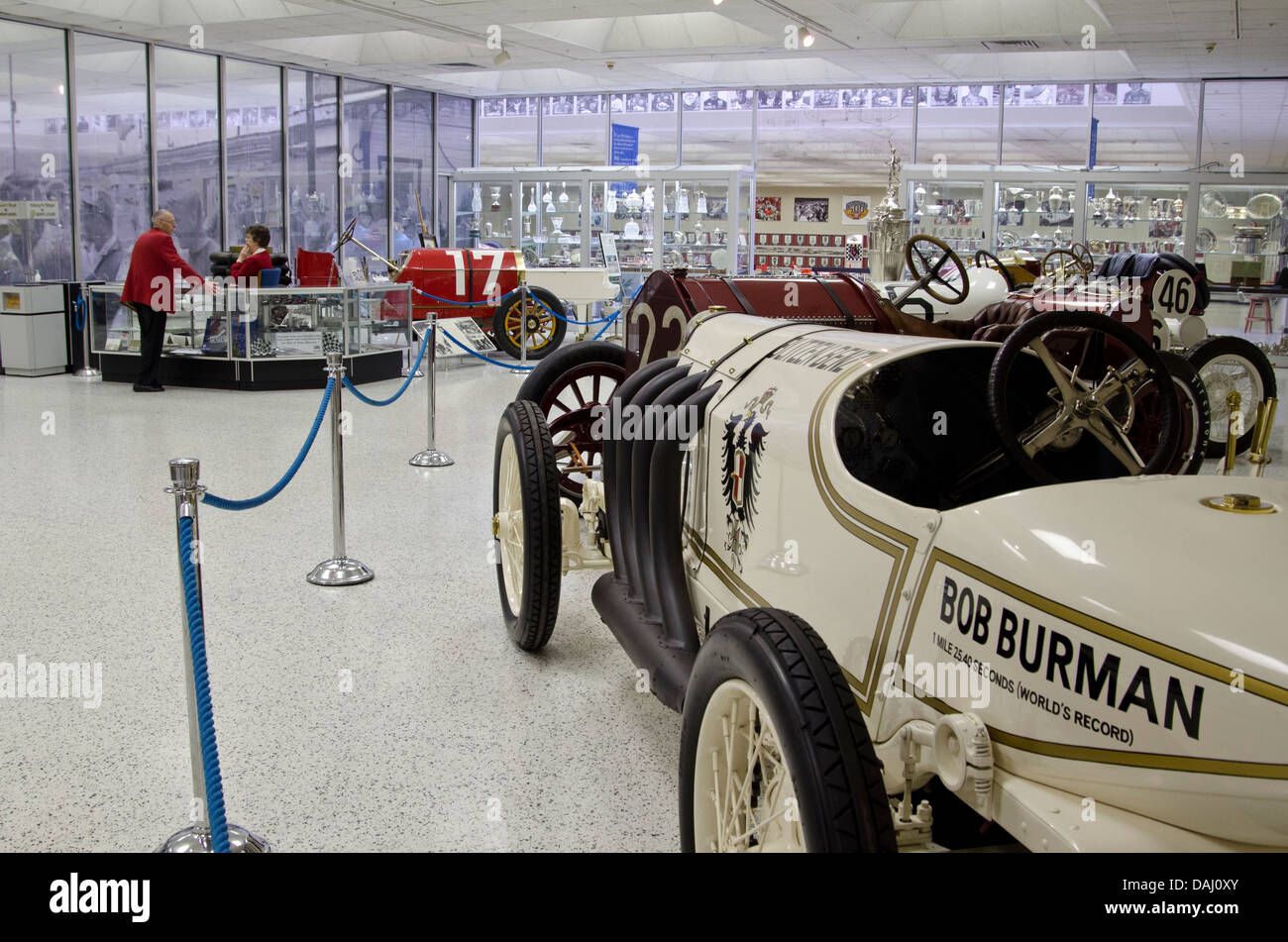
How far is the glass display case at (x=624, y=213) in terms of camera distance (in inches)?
714

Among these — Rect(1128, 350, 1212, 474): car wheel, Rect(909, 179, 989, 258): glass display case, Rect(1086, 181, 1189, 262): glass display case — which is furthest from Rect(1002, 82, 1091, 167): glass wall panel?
Rect(1128, 350, 1212, 474): car wheel

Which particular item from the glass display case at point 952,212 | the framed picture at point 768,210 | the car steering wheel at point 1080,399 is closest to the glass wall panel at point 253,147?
the glass display case at point 952,212

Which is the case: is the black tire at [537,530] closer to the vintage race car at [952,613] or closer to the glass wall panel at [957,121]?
the vintage race car at [952,613]

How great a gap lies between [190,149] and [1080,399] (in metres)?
15.0

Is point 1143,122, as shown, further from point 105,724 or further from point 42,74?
point 105,724

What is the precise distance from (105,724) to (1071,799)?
117 inches

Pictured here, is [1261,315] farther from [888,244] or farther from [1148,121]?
[888,244]

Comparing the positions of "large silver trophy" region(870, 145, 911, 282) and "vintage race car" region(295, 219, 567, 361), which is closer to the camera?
"large silver trophy" region(870, 145, 911, 282)

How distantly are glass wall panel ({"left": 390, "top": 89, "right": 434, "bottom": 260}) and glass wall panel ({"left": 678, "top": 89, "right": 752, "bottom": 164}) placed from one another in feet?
14.5

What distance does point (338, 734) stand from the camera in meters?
3.58

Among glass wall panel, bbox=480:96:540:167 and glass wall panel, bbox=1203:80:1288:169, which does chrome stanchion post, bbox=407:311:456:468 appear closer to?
glass wall panel, bbox=1203:80:1288:169

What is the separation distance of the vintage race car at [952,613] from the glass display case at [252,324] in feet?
27.9

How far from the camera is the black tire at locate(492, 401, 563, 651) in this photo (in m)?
3.97

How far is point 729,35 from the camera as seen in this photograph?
1402 cm
